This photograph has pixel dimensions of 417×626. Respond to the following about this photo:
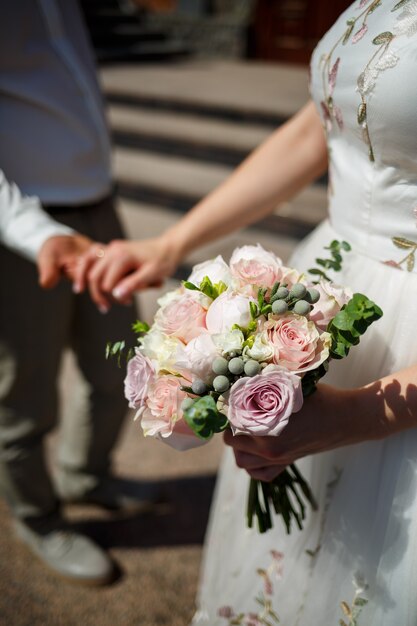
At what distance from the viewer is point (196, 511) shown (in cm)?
236

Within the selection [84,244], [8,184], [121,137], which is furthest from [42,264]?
[121,137]

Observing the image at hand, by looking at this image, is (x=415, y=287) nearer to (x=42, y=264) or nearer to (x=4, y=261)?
(x=42, y=264)

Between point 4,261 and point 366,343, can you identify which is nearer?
point 366,343

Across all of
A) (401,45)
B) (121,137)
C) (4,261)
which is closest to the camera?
(401,45)

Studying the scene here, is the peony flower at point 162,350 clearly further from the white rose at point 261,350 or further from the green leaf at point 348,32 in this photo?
the green leaf at point 348,32

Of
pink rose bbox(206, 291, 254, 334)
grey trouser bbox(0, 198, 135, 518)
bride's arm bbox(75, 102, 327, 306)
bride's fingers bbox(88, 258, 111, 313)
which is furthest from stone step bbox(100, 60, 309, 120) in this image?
pink rose bbox(206, 291, 254, 334)

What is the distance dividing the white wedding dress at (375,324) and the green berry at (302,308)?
0.71 feet

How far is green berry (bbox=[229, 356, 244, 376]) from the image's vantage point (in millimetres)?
912

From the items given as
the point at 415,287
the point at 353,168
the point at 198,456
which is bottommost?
the point at 198,456

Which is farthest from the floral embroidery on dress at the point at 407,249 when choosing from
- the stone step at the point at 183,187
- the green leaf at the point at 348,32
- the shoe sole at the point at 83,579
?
the stone step at the point at 183,187

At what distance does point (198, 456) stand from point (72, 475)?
0.59m

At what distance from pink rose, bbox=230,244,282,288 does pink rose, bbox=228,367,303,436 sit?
0.54ft

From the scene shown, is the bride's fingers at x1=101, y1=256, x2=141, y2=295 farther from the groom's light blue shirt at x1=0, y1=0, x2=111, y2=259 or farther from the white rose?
the white rose

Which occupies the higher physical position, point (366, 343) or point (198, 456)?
point (366, 343)
